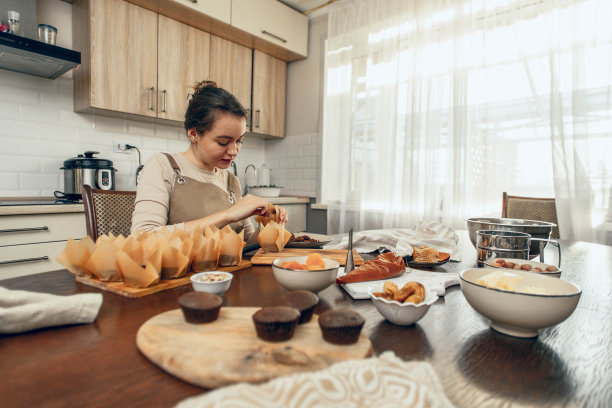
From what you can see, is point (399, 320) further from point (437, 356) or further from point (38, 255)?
point (38, 255)

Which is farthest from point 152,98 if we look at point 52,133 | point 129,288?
point 129,288

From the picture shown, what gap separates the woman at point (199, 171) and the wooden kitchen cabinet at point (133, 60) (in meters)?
1.36

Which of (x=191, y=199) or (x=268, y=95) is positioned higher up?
(x=268, y=95)

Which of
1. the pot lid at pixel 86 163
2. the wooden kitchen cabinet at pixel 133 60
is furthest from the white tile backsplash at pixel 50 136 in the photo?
the pot lid at pixel 86 163

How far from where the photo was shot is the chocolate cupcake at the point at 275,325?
510 mm

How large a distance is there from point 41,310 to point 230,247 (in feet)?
1.60

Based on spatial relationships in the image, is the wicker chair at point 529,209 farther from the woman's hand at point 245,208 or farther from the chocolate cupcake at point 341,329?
the chocolate cupcake at point 341,329

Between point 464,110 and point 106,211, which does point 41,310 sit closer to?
point 106,211

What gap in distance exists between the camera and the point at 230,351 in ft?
1.61

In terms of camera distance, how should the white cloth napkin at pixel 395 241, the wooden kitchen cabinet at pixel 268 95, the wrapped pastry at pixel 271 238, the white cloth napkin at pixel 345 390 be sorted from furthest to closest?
the wooden kitchen cabinet at pixel 268 95 → the white cloth napkin at pixel 395 241 → the wrapped pastry at pixel 271 238 → the white cloth napkin at pixel 345 390

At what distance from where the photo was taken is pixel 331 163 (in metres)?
3.74

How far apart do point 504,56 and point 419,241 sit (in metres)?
2.02

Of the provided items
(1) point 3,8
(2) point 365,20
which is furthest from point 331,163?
(1) point 3,8

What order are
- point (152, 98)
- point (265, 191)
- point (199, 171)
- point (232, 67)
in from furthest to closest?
point (265, 191)
point (232, 67)
point (152, 98)
point (199, 171)
